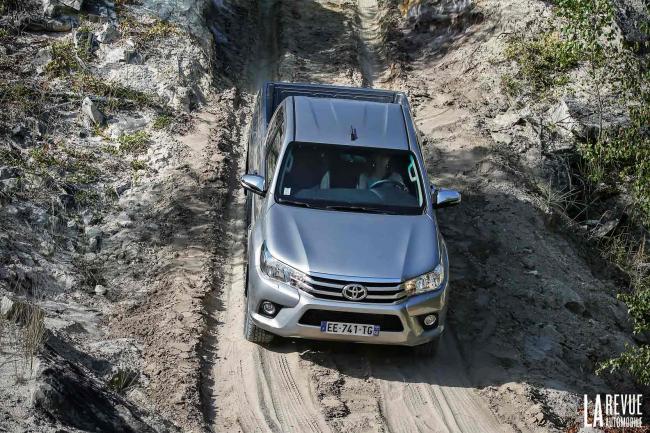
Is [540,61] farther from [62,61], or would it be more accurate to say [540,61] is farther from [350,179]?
[350,179]

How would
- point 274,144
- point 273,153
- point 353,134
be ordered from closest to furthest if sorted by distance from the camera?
point 353,134, point 273,153, point 274,144

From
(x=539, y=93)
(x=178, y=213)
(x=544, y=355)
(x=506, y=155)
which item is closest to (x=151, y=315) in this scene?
(x=178, y=213)

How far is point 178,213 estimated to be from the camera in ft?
38.1

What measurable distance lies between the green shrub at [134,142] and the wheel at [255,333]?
492 cm

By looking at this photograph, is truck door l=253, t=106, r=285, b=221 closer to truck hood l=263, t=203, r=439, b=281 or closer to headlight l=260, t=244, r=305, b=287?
truck hood l=263, t=203, r=439, b=281

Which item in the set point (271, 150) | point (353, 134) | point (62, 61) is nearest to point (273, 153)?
point (271, 150)

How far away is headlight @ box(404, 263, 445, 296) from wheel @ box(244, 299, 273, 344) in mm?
Answer: 1429

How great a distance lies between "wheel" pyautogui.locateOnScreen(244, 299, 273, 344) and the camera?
8.75 meters

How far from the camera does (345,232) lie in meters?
8.59

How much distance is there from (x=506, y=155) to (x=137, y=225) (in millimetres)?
5834

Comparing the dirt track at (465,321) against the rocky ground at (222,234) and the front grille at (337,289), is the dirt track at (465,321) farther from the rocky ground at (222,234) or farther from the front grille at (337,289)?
the front grille at (337,289)

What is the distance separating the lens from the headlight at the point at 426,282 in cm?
834

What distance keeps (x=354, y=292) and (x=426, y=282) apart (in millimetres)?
724

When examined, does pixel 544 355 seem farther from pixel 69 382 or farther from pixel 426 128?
pixel 426 128
